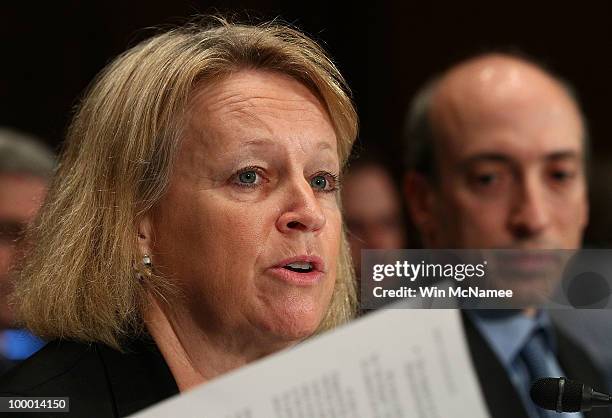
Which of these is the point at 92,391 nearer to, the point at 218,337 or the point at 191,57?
the point at 218,337

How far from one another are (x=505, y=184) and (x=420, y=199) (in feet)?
0.50

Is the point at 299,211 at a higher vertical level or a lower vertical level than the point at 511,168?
lower

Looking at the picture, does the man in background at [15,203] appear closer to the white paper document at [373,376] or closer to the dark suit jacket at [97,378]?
the dark suit jacket at [97,378]

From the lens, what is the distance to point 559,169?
166 centimetres

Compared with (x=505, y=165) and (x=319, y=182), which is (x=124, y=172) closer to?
(x=319, y=182)

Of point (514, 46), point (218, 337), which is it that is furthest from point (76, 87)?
point (514, 46)

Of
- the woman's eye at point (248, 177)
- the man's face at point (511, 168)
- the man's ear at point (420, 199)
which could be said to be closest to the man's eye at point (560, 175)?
the man's face at point (511, 168)

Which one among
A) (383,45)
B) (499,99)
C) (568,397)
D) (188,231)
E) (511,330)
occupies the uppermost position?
(383,45)

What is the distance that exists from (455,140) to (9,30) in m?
0.88

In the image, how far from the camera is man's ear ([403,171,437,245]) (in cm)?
169

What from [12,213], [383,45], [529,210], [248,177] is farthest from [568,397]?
[12,213]

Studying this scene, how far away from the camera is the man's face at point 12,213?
5.21 ft

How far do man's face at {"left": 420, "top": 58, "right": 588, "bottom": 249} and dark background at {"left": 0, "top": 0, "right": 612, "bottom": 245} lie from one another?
7cm

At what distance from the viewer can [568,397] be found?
1.28 m
